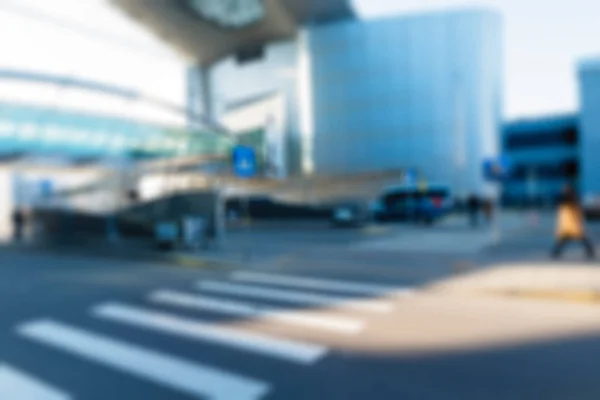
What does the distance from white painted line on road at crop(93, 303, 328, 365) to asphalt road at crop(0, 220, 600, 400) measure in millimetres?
27

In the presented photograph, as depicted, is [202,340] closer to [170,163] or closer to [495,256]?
[495,256]

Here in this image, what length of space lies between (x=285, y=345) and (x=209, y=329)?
1.39 metres

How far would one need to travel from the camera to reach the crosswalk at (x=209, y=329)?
4.57 m

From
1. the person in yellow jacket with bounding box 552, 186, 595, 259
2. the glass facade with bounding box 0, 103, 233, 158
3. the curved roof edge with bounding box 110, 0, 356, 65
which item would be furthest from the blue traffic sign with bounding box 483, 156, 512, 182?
the curved roof edge with bounding box 110, 0, 356, 65

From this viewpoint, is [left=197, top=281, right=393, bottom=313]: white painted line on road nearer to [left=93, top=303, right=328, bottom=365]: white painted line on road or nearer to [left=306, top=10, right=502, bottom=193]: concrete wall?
[left=93, top=303, right=328, bottom=365]: white painted line on road

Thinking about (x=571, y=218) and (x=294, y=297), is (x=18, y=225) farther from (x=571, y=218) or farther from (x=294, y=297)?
(x=571, y=218)

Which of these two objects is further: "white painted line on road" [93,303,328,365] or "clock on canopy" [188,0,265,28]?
"clock on canopy" [188,0,265,28]

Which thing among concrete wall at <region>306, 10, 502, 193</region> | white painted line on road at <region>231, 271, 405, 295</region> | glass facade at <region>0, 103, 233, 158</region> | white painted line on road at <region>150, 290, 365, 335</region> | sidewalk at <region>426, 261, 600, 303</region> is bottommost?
white painted line on road at <region>231, 271, 405, 295</region>

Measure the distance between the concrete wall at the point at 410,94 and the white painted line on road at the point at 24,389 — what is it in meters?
47.6

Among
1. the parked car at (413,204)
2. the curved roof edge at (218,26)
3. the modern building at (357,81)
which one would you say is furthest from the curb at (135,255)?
the curved roof edge at (218,26)

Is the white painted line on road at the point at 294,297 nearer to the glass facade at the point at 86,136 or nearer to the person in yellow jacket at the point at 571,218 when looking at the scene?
the person in yellow jacket at the point at 571,218

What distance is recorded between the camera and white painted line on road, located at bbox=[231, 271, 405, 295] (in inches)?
346

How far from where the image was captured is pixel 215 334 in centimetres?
614

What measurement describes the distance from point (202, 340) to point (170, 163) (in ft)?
78.2
